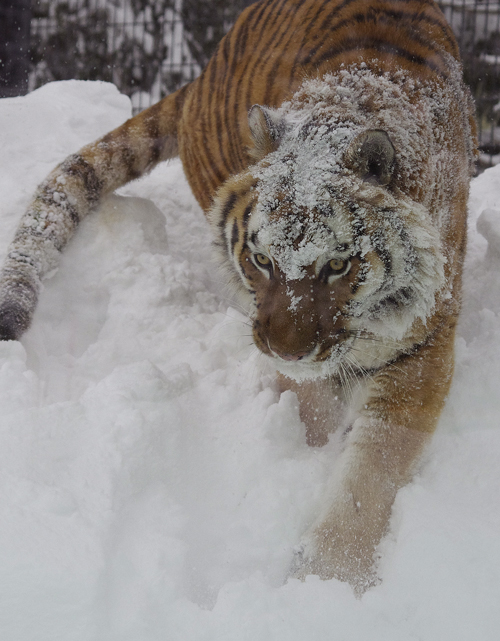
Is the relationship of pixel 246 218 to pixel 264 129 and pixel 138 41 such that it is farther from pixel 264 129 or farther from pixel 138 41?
pixel 138 41

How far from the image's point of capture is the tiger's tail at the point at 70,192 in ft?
6.71

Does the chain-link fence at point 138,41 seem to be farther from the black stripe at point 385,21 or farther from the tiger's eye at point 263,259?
the tiger's eye at point 263,259

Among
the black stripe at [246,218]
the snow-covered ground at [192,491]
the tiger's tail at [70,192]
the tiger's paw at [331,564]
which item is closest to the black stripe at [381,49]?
the black stripe at [246,218]

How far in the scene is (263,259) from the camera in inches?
59.9

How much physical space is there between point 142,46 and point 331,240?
391 centimetres

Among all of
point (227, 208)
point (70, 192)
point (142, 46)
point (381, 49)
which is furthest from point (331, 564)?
point (142, 46)

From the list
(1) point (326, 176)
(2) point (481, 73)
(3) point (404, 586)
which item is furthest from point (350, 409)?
(2) point (481, 73)

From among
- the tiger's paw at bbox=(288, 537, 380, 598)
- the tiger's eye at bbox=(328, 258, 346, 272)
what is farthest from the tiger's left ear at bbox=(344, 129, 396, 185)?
the tiger's paw at bbox=(288, 537, 380, 598)

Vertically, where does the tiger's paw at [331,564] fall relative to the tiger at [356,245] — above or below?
below

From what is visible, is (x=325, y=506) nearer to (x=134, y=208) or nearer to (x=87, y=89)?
(x=134, y=208)

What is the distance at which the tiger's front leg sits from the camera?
1.36m

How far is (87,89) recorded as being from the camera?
3.58 m

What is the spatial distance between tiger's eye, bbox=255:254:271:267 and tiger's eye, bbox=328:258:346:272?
175 millimetres

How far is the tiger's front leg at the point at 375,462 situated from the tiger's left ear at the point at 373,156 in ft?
1.66
